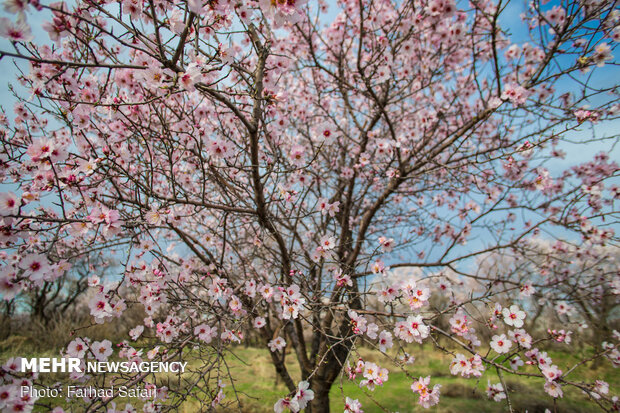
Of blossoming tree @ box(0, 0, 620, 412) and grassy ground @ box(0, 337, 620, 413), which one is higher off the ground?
blossoming tree @ box(0, 0, 620, 412)

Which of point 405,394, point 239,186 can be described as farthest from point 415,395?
point 239,186

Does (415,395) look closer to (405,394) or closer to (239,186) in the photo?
(405,394)

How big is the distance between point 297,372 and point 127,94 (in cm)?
663

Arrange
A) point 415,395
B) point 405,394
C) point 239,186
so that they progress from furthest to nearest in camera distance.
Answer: point 405,394, point 415,395, point 239,186

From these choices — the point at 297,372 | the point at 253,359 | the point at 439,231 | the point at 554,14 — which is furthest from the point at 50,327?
the point at 554,14

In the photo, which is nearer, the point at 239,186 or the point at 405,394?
the point at 239,186

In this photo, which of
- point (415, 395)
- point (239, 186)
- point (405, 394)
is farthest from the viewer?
point (405, 394)

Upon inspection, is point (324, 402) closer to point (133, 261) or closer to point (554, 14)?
point (133, 261)

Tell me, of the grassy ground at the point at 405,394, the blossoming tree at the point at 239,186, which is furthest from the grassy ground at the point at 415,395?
the blossoming tree at the point at 239,186

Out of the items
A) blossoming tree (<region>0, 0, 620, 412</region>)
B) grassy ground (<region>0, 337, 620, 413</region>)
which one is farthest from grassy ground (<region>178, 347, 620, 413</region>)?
blossoming tree (<region>0, 0, 620, 412</region>)

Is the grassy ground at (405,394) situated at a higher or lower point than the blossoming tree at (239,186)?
lower

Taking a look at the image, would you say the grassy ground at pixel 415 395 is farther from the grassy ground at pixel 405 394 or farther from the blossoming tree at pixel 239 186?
the blossoming tree at pixel 239 186

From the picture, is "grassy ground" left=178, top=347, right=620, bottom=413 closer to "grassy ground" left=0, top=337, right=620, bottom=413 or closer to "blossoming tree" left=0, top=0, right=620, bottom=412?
"grassy ground" left=0, top=337, right=620, bottom=413

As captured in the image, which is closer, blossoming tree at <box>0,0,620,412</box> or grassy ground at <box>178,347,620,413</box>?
blossoming tree at <box>0,0,620,412</box>
